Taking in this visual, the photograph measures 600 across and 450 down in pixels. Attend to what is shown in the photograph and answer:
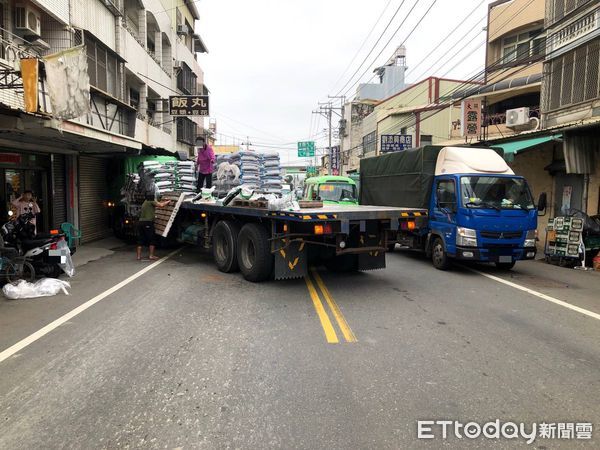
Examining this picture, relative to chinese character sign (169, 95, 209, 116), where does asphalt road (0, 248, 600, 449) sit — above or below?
below

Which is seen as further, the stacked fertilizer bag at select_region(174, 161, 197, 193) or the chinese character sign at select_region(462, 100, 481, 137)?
the chinese character sign at select_region(462, 100, 481, 137)

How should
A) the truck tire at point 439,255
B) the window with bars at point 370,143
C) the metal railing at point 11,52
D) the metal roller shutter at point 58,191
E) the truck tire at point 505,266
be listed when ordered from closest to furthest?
the truck tire at point 439,255 < the metal railing at point 11,52 < the truck tire at point 505,266 < the metal roller shutter at point 58,191 < the window with bars at point 370,143

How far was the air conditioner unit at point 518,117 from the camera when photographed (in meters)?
17.4

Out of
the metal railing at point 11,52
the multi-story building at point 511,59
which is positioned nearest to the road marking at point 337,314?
the metal railing at point 11,52

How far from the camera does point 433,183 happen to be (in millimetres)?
10703

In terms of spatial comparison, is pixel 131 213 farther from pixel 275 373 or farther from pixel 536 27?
pixel 536 27

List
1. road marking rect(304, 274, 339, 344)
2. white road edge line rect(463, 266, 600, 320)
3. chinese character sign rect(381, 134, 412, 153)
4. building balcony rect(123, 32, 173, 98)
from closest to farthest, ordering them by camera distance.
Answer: road marking rect(304, 274, 339, 344) → white road edge line rect(463, 266, 600, 320) → building balcony rect(123, 32, 173, 98) → chinese character sign rect(381, 134, 412, 153)

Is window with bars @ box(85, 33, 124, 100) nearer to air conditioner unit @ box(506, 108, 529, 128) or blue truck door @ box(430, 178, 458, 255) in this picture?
blue truck door @ box(430, 178, 458, 255)

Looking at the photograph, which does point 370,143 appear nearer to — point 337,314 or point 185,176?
point 185,176

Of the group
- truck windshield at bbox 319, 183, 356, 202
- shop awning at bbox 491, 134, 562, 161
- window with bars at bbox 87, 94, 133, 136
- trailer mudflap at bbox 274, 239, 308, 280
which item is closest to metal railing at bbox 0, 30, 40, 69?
window with bars at bbox 87, 94, 133, 136

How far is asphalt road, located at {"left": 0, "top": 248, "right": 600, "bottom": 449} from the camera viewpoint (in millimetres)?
3189

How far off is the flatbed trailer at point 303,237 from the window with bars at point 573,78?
899 cm

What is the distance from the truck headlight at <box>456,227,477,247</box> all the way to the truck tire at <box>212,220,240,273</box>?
4.63 meters

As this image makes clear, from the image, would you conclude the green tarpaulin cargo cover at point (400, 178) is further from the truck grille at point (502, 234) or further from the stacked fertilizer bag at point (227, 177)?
the stacked fertilizer bag at point (227, 177)
